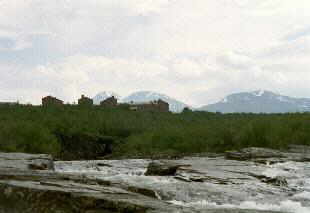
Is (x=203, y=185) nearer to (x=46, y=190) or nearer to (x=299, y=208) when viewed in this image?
(x=299, y=208)

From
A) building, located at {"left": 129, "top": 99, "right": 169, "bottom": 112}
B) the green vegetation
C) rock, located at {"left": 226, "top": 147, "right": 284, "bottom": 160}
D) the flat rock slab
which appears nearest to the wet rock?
the flat rock slab

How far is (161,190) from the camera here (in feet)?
39.2

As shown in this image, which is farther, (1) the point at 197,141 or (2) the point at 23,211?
(1) the point at 197,141

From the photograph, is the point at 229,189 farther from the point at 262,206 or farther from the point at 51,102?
the point at 51,102

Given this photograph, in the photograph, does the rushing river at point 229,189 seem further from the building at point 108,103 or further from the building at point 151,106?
the building at point 151,106

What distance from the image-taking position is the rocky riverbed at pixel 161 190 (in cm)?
830

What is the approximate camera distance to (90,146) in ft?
137

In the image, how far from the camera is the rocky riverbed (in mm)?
8297

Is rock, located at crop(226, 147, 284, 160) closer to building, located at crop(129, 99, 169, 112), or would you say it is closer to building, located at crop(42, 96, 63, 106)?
building, located at crop(42, 96, 63, 106)

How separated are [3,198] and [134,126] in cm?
3958

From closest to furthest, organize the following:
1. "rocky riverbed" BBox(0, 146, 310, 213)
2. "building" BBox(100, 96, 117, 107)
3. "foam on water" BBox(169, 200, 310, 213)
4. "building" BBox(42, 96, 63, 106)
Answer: "rocky riverbed" BBox(0, 146, 310, 213)
"foam on water" BBox(169, 200, 310, 213)
"building" BBox(42, 96, 63, 106)
"building" BBox(100, 96, 117, 107)

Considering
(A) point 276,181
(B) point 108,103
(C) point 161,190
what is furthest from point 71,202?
(B) point 108,103

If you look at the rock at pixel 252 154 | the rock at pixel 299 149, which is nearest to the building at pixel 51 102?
the rock at pixel 299 149

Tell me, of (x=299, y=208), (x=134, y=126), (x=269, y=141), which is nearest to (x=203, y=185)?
(x=299, y=208)
